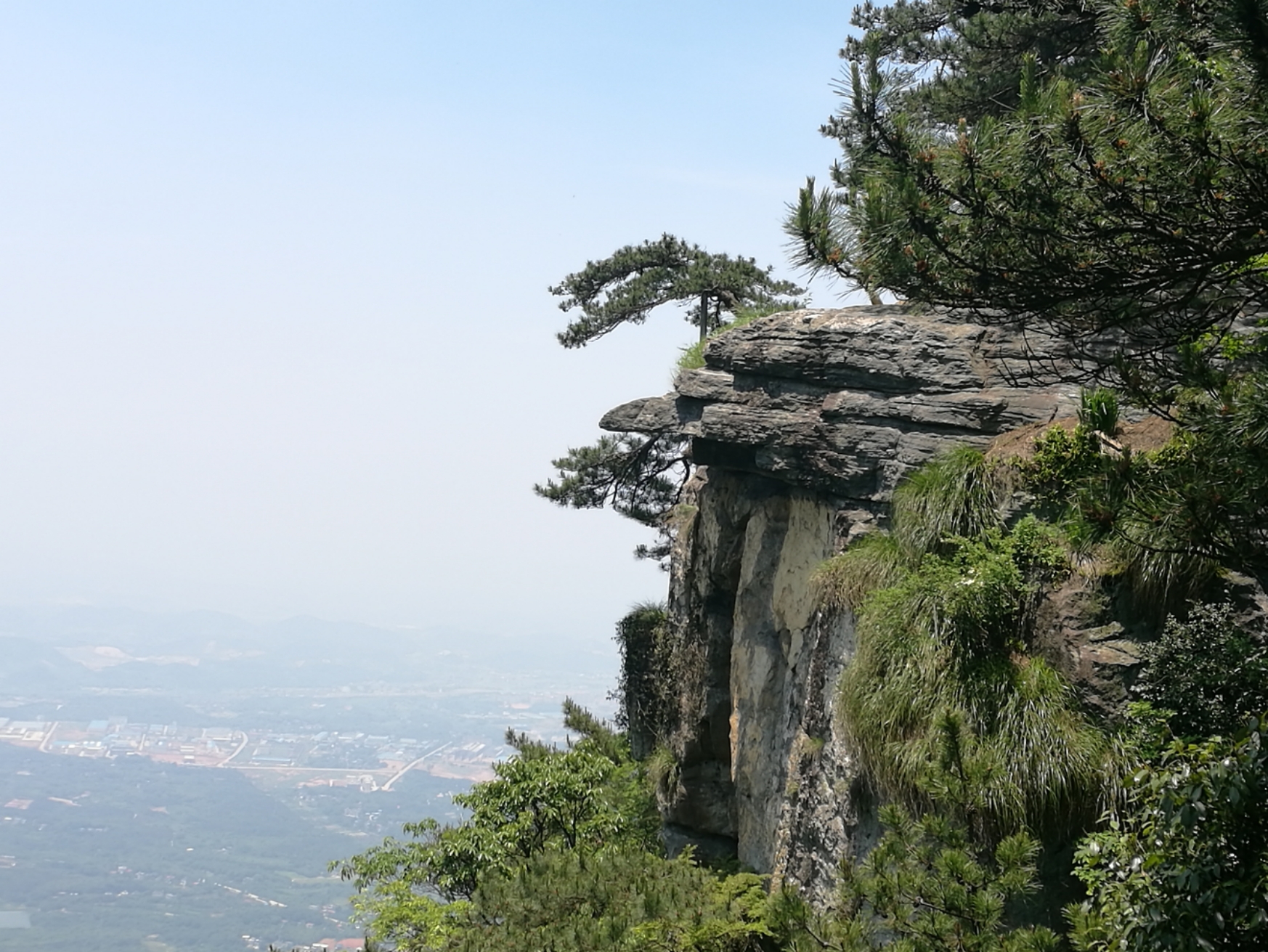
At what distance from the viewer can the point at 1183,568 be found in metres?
8.33

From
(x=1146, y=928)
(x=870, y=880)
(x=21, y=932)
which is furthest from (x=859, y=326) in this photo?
(x=21, y=932)

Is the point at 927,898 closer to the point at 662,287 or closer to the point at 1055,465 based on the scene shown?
the point at 1055,465

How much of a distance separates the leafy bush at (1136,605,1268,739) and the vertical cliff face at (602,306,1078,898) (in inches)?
91.4

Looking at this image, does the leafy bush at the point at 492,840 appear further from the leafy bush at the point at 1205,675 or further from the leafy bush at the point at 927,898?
the leafy bush at the point at 1205,675

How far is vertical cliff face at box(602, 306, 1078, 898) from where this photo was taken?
1089 cm

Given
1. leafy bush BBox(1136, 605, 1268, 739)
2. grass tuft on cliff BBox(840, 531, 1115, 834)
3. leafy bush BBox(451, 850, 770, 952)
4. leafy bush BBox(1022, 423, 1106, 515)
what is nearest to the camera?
leafy bush BBox(1136, 605, 1268, 739)

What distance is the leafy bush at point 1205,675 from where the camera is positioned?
7152 mm

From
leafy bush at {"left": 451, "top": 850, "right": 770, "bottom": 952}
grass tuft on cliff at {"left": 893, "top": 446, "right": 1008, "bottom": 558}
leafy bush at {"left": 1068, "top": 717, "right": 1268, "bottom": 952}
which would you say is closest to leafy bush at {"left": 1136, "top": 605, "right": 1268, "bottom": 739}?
leafy bush at {"left": 1068, "top": 717, "right": 1268, "bottom": 952}

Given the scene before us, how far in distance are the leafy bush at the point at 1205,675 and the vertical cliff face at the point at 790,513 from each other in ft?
7.62

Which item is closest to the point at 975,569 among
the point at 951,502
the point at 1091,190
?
the point at 951,502

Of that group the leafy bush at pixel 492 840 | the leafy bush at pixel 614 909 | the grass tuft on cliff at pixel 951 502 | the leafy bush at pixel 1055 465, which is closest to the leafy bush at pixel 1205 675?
the leafy bush at pixel 1055 465

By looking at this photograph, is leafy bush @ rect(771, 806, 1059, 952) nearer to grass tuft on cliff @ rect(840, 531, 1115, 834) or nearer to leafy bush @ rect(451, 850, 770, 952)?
grass tuft on cliff @ rect(840, 531, 1115, 834)

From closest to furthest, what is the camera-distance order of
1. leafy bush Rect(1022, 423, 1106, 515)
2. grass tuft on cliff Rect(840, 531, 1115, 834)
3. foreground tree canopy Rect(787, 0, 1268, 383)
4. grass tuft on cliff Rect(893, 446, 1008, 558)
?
1. foreground tree canopy Rect(787, 0, 1268, 383)
2. grass tuft on cliff Rect(840, 531, 1115, 834)
3. leafy bush Rect(1022, 423, 1106, 515)
4. grass tuft on cliff Rect(893, 446, 1008, 558)

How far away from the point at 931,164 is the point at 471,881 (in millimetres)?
10361
